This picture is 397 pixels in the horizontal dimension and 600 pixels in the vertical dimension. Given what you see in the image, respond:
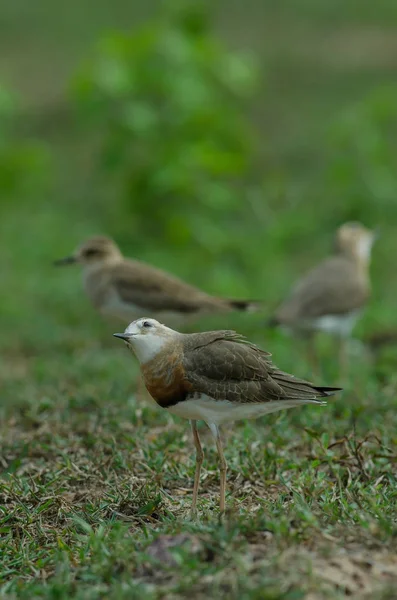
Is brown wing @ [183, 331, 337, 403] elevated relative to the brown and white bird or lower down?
lower down

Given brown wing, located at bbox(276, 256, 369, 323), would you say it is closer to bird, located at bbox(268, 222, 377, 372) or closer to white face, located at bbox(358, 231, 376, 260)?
bird, located at bbox(268, 222, 377, 372)

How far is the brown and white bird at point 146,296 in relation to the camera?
7.24 metres

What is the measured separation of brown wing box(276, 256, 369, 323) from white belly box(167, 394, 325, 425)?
3109 millimetres

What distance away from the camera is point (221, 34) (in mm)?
19422

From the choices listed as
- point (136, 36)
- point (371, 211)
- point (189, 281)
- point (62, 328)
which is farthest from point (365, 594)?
point (136, 36)

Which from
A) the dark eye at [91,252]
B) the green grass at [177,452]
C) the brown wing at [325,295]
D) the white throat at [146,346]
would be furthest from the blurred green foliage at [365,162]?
the white throat at [146,346]

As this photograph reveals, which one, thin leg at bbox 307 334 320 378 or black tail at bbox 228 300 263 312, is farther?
thin leg at bbox 307 334 320 378

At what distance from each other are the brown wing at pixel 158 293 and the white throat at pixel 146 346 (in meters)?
2.84

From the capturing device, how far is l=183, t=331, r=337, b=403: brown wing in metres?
4.27

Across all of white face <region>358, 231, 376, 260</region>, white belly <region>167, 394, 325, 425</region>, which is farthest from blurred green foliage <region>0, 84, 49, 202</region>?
white belly <region>167, 394, 325, 425</region>

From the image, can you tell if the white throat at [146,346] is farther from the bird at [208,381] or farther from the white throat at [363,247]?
the white throat at [363,247]

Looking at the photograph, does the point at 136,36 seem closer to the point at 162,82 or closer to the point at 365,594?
the point at 162,82

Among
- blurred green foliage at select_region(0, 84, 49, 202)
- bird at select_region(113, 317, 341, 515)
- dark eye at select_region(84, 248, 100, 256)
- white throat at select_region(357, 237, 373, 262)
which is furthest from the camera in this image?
blurred green foliage at select_region(0, 84, 49, 202)

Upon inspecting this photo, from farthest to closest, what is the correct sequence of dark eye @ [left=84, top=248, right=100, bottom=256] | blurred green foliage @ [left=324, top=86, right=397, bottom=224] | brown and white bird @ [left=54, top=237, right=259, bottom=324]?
blurred green foliage @ [left=324, top=86, right=397, bottom=224] < dark eye @ [left=84, top=248, right=100, bottom=256] < brown and white bird @ [left=54, top=237, right=259, bottom=324]
